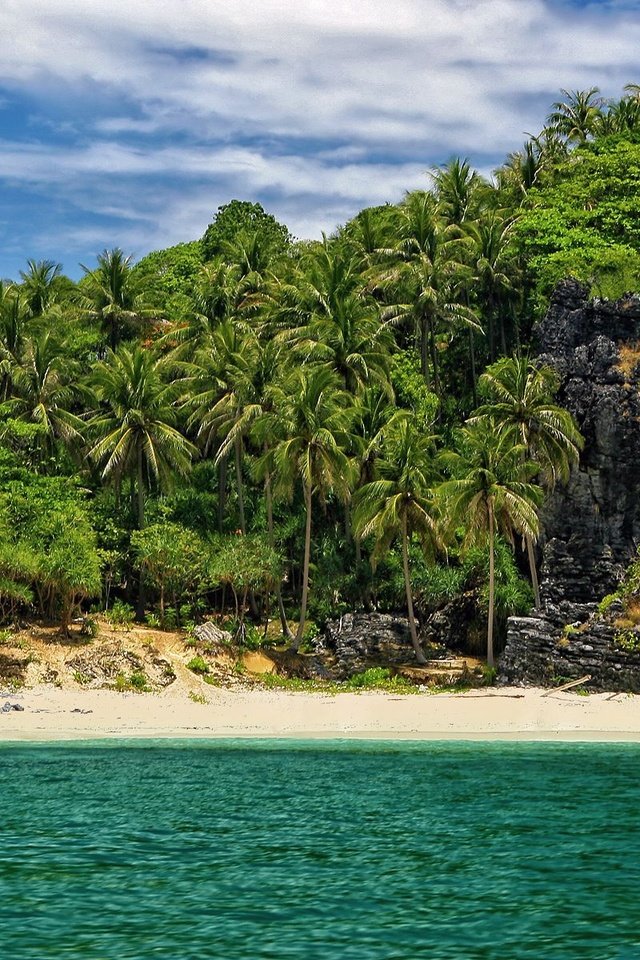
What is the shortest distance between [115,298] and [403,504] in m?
26.8

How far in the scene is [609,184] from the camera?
54.8 metres

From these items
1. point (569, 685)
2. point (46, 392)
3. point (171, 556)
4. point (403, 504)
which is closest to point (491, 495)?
point (403, 504)

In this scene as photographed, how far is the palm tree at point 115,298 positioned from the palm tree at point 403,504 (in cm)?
2381

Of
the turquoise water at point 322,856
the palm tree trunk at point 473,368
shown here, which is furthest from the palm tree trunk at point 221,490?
the turquoise water at point 322,856

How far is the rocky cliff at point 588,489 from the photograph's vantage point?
128 ft

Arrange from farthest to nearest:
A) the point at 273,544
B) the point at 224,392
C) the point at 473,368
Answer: the point at 473,368 < the point at 224,392 < the point at 273,544

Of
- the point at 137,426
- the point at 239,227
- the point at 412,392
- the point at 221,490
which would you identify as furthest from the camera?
the point at 239,227

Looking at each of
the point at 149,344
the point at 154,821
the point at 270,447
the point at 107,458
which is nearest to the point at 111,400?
the point at 107,458

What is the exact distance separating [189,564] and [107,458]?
9.98m

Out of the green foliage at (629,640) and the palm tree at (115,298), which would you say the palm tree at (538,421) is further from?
the palm tree at (115,298)

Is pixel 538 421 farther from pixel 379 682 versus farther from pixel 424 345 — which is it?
pixel 424 345

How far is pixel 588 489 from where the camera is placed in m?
42.5

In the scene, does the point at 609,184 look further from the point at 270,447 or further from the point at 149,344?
the point at 149,344

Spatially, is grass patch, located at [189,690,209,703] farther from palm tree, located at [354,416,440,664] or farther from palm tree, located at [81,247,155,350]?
palm tree, located at [81,247,155,350]
